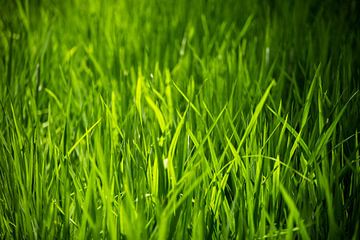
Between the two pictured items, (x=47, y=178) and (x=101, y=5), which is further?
(x=101, y=5)

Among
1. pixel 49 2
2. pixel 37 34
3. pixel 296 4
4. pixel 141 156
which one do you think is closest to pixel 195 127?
pixel 141 156

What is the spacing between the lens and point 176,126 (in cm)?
91

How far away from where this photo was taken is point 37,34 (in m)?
1.49

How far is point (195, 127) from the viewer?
0.93m

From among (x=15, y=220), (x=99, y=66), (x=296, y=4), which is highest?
(x=296, y=4)

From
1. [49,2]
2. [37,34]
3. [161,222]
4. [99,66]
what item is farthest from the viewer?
[49,2]

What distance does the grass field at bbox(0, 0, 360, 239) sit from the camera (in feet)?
2.26

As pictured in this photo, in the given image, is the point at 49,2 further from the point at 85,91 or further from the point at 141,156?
the point at 141,156

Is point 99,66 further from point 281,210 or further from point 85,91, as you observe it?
point 281,210

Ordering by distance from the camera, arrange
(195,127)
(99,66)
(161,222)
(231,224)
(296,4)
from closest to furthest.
A: (161,222), (231,224), (195,127), (99,66), (296,4)

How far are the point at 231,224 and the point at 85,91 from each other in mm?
568

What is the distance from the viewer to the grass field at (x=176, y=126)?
0.69 meters

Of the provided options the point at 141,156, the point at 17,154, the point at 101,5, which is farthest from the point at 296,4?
the point at 17,154

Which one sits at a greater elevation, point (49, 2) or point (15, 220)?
point (49, 2)
